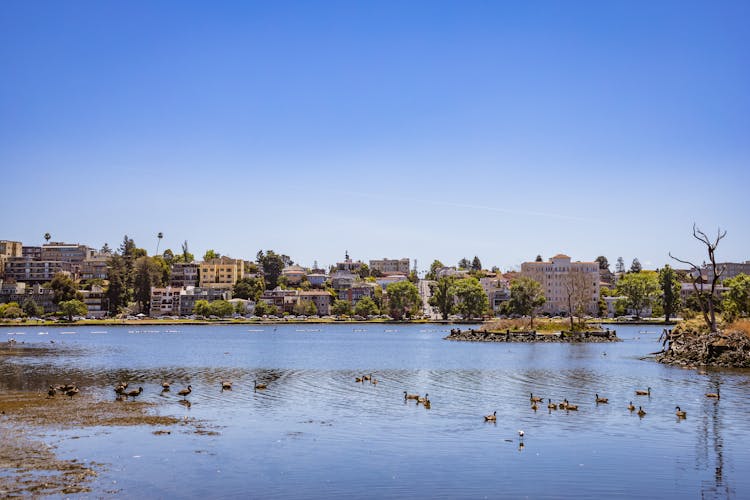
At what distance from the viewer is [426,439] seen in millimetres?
29469

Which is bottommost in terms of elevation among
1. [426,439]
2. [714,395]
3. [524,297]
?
[426,439]

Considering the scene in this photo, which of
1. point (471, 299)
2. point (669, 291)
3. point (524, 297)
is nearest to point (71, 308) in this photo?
point (471, 299)

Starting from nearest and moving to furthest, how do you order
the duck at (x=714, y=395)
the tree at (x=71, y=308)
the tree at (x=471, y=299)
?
the duck at (x=714, y=395)
the tree at (x=471, y=299)
the tree at (x=71, y=308)

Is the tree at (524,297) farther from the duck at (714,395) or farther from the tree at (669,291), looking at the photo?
the duck at (714,395)

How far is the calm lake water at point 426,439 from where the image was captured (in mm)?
22469

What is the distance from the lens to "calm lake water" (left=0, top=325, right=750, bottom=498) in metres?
22.5

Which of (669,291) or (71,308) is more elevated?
(669,291)

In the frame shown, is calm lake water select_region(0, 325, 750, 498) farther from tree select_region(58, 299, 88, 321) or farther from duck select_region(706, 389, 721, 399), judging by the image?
tree select_region(58, 299, 88, 321)

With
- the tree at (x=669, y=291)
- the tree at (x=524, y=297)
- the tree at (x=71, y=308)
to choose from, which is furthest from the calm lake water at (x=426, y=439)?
the tree at (x=71, y=308)

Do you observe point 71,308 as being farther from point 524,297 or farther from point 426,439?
point 426,439

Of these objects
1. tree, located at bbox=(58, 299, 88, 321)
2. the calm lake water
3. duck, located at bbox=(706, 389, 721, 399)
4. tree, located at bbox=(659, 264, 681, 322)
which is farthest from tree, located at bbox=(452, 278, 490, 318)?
duck, located at bbox=(706, 389, 721, 399)

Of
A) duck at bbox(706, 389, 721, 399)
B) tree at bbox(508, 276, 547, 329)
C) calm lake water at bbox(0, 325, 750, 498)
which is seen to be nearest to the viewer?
calm lake water at bbox(0, 325, 750, 498)

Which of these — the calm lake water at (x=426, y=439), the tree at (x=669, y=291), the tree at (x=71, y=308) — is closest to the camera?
the calm lake water at (x=426, y=439)

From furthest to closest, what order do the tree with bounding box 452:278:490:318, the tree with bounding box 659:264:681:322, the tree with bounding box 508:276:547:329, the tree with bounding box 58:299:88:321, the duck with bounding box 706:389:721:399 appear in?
the tree with bounding box 58:299:88:321 < the tree with bounding box 452:278:490:318 < the tree with bounding box 659:264:681:322 < the tree with bounding box 508:276:547:329 < the duck with bounding box 706:389:721:399
